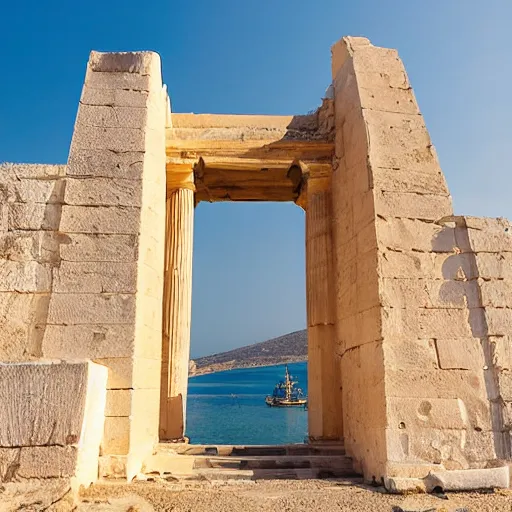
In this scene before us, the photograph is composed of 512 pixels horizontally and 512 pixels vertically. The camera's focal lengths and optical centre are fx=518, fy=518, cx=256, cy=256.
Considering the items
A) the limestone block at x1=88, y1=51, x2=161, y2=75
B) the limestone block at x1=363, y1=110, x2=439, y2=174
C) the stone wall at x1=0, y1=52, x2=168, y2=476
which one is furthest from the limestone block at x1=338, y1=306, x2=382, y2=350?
the limestone block at x1=88, y1=51, x2=161, y2=75

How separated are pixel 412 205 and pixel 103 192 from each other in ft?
12.1

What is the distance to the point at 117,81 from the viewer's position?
268 inches

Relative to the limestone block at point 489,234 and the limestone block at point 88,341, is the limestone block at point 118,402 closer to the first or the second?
the limestone block at point 88,341

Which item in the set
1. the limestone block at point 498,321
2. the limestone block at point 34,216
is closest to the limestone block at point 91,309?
the limestone block at point 34,216

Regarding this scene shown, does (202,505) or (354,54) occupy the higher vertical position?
(354,54)

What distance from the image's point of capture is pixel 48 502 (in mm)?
4027

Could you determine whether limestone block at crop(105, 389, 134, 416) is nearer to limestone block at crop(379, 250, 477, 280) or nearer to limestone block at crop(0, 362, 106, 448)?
limestone block at crop(0, 362, 106, 448)

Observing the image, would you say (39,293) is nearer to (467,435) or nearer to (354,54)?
(467,435)

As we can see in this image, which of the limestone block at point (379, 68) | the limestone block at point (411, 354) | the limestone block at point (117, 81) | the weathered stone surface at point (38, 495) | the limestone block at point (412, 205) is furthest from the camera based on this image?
the limestone block at point (379, 68)

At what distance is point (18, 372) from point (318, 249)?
15.9 ft

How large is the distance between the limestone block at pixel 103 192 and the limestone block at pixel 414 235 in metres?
2.86

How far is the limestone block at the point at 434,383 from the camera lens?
538 centimetres

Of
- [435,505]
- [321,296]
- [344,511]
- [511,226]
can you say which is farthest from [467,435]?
[321,296]

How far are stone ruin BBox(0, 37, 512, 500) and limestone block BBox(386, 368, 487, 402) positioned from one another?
0.01 metres
